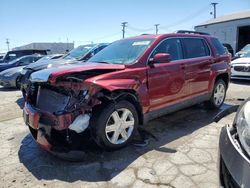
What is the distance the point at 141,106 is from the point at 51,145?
1469 millimetres

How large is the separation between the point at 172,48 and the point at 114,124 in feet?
6.47

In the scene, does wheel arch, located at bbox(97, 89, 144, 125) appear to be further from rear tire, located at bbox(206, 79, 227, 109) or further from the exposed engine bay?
rear tire, located at bbox(206, 79, 227, 109)

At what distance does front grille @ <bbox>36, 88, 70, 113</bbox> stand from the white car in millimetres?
8597

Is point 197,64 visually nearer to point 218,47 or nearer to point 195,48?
point 195,48

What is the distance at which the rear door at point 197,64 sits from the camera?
17.1 feet

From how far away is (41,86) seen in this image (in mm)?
4035

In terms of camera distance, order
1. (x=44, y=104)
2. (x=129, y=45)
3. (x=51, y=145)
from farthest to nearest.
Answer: (x=129, y=45) < (x=44, y=104) < (x=51, y=145)

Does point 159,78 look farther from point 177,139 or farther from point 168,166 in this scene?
point 168,166

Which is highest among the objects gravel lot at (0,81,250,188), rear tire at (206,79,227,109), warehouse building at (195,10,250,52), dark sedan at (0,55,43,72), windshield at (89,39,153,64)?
warehouse building at (195,10,250,52)

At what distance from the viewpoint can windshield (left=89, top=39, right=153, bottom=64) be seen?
14.6 feet

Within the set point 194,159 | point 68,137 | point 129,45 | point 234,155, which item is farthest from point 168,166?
point 129,45

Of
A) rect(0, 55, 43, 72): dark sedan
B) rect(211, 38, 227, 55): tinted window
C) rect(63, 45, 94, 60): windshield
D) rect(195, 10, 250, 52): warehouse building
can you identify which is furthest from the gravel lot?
rect(195, 10, 250, 52): warehouse building

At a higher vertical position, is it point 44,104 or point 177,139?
point 44,104

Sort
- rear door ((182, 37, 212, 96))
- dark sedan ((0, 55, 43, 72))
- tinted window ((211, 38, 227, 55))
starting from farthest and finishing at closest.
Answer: dark sedan ((0, 55, 43, 72))
tinted window ((211, 38, 227, 55))
rear door ((182, 37, 212, 96))
